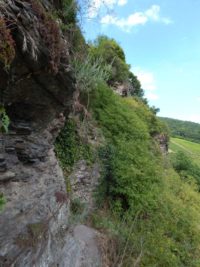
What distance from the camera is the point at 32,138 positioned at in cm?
451

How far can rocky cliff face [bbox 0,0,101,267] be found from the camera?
110 inches

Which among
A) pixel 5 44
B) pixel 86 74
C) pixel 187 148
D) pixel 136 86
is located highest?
pixel 136 86

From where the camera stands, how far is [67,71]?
3.82 meters

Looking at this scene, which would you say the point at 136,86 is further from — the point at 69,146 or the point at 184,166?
the point at 69,146

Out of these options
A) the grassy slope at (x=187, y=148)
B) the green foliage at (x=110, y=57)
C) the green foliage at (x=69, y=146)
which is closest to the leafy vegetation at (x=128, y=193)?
the green foliage at (x=69, y=146)

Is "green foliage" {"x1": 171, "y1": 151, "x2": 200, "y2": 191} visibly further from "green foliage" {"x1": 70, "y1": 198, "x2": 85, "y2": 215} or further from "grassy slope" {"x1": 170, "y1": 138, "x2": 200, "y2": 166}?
"grassy slope" {"x1": 170, "y1": 138, "x2": 200, "y2": 166}

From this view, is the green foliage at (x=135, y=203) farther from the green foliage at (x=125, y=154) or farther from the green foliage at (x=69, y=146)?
the green foliage at (x=69, y=146)

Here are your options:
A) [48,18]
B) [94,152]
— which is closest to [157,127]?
[94,152]

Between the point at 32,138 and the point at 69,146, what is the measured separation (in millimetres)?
2662

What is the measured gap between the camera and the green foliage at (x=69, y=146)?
6.93m

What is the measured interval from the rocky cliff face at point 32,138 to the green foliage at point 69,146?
1.59 metres

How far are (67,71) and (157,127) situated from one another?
10794mm

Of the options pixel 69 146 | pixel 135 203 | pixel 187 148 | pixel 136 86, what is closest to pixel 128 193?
pixel 135 203

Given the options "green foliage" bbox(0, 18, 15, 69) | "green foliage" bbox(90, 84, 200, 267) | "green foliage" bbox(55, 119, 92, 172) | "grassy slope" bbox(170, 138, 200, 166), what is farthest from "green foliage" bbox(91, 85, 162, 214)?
"grassy slope" bbox(170, 138, 200, 166)
